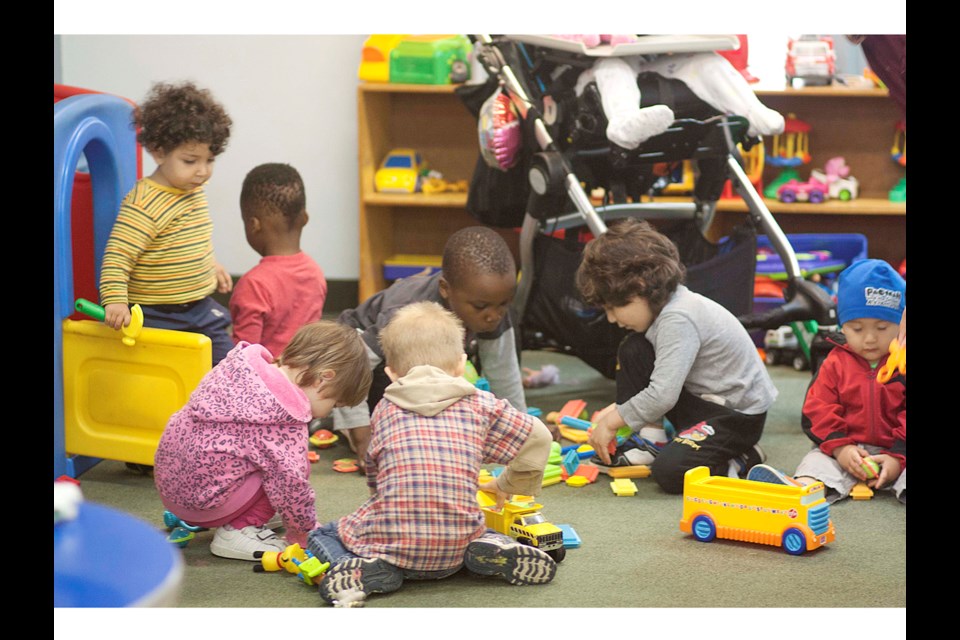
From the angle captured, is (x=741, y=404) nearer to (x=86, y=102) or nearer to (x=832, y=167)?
(x=86, y=102)

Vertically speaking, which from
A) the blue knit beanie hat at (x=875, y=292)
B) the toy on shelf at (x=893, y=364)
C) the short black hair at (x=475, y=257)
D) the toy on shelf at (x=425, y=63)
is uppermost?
the toy on shelf at (x=425, y=63)

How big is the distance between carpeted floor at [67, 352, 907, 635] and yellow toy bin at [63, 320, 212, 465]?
11cm

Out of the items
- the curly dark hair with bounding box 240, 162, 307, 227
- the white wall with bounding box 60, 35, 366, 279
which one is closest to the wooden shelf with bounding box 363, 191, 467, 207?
the white wall with bounding box 60, 35, 366, 279

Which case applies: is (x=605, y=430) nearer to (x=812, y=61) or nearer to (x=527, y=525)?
(x=527, y=525)

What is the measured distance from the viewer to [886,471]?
2596 mm

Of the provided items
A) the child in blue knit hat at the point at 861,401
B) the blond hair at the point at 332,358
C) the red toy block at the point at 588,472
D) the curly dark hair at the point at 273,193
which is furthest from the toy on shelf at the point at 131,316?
the child in blue knit hat at the point at 861,401

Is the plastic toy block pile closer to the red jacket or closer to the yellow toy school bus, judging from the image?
the yellow toy school bus

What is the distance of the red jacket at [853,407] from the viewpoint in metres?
2.63

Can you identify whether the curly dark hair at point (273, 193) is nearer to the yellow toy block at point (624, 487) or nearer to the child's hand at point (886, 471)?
the yellow toy block at point (624, 487)

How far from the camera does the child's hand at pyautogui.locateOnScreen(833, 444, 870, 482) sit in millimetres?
2605

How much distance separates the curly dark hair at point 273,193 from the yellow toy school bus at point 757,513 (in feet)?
4.59

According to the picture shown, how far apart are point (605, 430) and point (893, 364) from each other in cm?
68

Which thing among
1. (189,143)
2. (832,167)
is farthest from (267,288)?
(832,167)

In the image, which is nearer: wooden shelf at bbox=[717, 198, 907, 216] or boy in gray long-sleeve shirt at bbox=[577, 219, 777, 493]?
boy in gray long-sleeve shirt at bbox=[577, 219, 777, 493]
